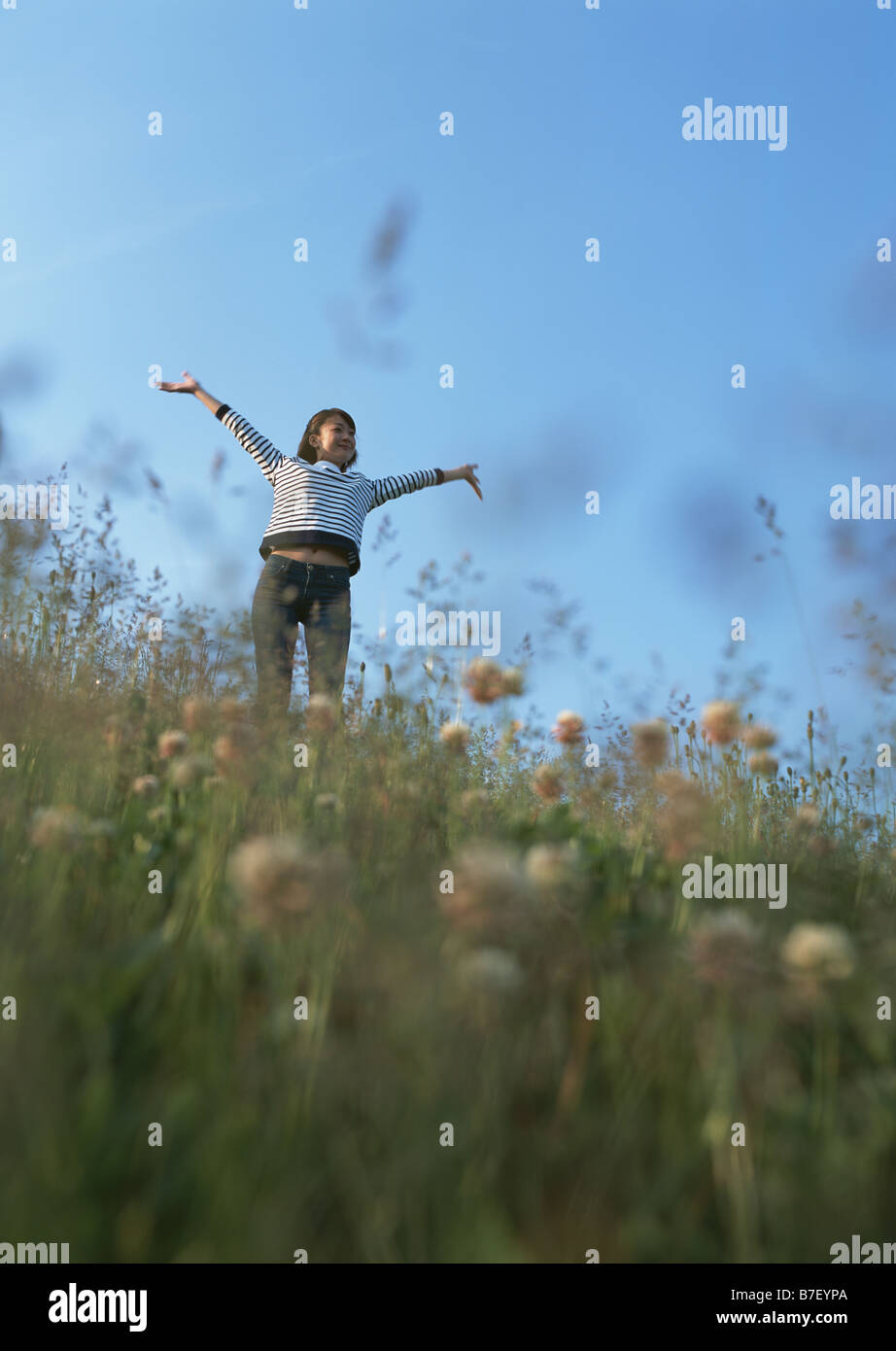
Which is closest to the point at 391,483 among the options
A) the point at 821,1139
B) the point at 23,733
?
the point at 23,733

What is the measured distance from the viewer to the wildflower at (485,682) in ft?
10.3

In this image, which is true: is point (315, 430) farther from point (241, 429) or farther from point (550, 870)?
point (550, 870)

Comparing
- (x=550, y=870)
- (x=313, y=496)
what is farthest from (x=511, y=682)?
(x=313, y=496)

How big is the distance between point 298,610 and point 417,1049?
16.3 ft

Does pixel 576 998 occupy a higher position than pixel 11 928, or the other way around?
pixel 11 928

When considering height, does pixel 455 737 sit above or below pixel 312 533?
below

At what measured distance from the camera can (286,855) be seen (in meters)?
1.52

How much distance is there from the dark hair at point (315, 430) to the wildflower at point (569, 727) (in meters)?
4.28

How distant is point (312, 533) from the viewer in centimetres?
621

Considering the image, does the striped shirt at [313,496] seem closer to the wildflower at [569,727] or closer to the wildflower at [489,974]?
the wildflower at [569,727]

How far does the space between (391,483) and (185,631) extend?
2.84 metres

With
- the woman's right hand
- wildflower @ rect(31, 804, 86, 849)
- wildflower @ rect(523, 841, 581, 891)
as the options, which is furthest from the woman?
wildflower @ rect(523, 841, 581, 891)

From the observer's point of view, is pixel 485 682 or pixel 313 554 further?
pixel 313 554
